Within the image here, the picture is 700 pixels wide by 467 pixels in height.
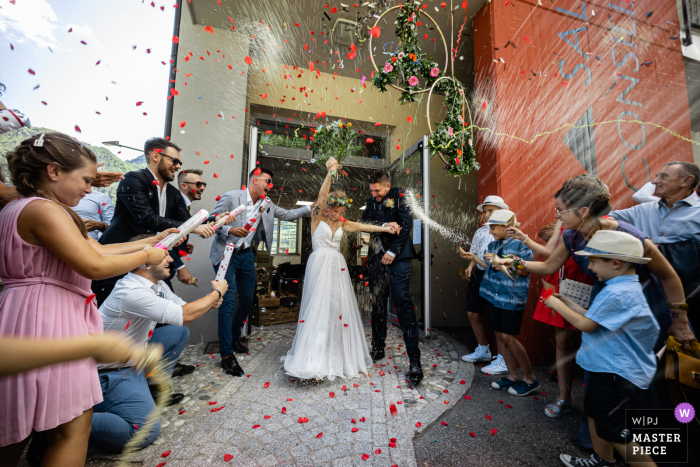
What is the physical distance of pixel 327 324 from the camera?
3406mm

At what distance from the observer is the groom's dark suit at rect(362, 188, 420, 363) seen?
3486mm

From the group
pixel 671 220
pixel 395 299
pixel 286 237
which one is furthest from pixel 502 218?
pixel 286 237

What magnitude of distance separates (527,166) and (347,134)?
8.91 feet

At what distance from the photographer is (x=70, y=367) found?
1.33m

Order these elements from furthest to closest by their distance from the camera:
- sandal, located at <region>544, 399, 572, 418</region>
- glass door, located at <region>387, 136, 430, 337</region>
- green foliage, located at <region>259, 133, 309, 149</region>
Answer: green foliage, located at <region>259, 133, 309, 149</region>
glass door, located at <region>387, 136, 430, 337</region>
sandal, located at <region>544, 399, 572, 418</region>

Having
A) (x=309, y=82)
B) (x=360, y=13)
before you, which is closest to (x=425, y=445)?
(x=360, y=13)

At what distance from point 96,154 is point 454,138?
3769mm

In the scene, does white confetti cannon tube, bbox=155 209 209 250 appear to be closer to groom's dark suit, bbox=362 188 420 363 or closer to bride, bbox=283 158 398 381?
bride, bbox=283 158 398 381

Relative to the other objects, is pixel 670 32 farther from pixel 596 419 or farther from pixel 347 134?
pixel 596 419

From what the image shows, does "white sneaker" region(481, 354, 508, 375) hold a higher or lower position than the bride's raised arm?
lower

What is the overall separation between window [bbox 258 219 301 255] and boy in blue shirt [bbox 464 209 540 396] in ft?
44.1

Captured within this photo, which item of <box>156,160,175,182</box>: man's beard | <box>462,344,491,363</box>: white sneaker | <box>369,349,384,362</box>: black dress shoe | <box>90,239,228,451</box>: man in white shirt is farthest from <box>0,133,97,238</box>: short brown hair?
<box>462,344,491,363</box>: white sneaker

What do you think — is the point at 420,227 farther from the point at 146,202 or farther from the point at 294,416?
the point at 146,202

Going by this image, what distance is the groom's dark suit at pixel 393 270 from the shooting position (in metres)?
3.49
